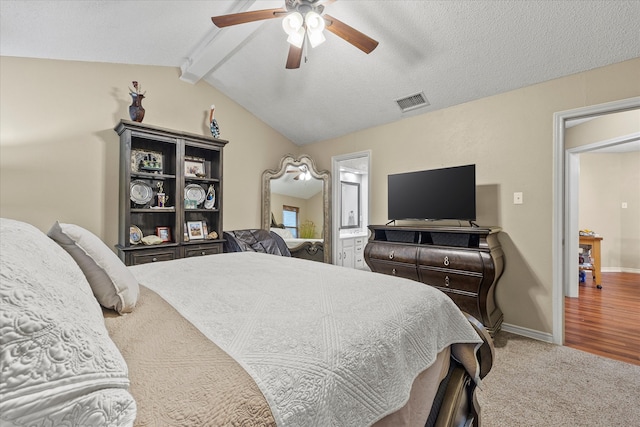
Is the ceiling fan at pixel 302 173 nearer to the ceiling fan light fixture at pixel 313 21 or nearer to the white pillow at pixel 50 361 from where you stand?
the ceiling fan light fixture at pixel 313 21

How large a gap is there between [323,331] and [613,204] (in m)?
7.44

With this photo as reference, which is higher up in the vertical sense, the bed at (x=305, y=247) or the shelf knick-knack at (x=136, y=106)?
the shelf knick-knack at (x=136, y=106)

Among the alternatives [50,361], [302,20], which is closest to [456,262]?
[302,20]

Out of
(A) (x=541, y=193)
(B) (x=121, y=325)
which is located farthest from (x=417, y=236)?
(B) (x=121, y=325)

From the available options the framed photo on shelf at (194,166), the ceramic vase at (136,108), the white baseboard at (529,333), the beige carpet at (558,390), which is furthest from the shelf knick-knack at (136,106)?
the white baseboard at (529,333)

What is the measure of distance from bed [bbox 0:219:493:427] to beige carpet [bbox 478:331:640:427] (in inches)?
25.4

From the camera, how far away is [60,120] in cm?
269

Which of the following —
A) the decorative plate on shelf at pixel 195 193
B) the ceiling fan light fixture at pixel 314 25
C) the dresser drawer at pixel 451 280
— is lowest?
the dresser drawer at pixel 451 280

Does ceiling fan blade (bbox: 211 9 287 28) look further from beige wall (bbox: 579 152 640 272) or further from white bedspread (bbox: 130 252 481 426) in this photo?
beige wall (bbox: 579 152 640 272)

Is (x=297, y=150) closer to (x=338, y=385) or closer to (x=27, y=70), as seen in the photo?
(x=27, y=70)

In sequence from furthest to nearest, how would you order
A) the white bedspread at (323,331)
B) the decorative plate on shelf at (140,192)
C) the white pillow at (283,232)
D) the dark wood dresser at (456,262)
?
the white pillow at (283,232), the decorative plate on shelf at (140,192), the dark wood dresser at (456,262), the white bedspread at (323,331)

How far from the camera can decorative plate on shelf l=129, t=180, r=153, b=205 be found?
3.04m

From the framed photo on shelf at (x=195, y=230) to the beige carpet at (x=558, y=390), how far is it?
310 cm

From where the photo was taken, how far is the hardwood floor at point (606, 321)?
242 cm
